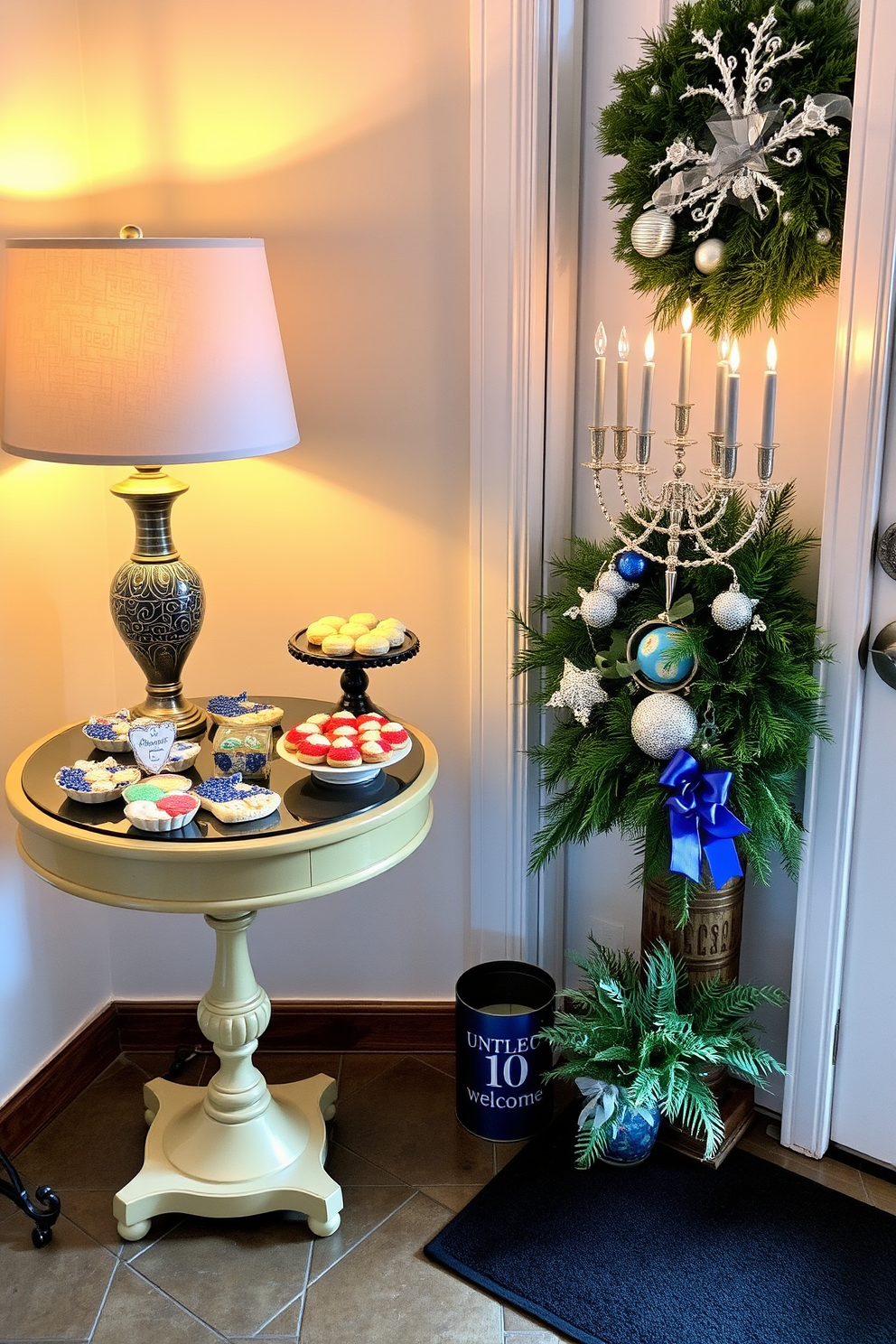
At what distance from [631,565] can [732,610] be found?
0.19 meters

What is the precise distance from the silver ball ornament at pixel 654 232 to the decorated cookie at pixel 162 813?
1.09 metres

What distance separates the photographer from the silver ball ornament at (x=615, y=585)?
1963 mm

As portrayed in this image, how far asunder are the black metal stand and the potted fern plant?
0.85m

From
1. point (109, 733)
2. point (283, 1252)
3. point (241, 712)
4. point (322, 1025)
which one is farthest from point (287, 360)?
point (283, 1252)

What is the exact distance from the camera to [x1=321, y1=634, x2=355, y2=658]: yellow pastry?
6.52 feet

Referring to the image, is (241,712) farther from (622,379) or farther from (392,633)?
(622,379)

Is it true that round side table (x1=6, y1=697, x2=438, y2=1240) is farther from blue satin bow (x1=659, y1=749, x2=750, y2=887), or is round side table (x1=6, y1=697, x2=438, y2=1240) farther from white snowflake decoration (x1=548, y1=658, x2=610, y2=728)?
blue satin bow (x1=659, y1=749, x2=750, y2=887)

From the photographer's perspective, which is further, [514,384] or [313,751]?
[514,384]

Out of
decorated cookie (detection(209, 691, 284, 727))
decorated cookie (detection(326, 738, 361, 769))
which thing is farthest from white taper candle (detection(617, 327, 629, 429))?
decorated cookie (detection(209, 691, 284, 727))

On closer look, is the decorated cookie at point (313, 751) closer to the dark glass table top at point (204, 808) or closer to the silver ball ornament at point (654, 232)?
the dark glass table top at point (204, 808)

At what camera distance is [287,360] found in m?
2.23

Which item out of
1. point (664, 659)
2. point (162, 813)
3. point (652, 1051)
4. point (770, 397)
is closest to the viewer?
point (770, 397)

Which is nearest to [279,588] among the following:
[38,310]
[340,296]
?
[340,296]

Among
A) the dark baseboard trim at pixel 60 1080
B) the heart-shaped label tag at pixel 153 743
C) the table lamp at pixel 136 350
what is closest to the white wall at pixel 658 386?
the table lamp at pixel 136 350
